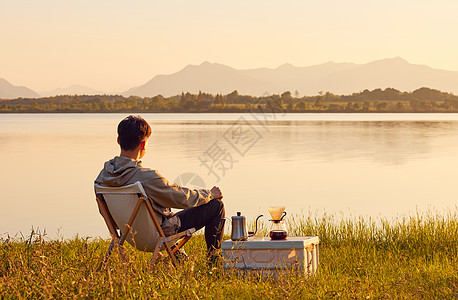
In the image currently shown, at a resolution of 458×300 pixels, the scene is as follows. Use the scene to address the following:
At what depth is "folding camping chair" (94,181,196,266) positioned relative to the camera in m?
3.99

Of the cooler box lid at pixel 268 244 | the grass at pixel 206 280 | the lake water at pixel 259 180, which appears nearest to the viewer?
the grass at pixel 206 280

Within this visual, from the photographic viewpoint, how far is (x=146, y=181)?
4.05 meters

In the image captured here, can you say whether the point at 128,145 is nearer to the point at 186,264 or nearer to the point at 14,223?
the point at 186,264

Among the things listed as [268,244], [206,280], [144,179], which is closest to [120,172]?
[144,179]

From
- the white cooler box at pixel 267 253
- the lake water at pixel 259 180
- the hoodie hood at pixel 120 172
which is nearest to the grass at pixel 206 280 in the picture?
the white cooler box at pixel 267 253

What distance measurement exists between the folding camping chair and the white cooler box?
33 cm

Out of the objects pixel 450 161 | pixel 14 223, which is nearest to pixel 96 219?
pixel 14 223

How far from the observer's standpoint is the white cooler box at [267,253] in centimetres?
422

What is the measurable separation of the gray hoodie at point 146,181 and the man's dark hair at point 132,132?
97 mm

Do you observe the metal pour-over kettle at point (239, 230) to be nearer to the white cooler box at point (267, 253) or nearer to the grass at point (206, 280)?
the white cooler box at point (267, 253)

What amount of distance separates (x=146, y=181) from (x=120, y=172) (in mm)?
176

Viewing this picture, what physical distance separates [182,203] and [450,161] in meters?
19.3

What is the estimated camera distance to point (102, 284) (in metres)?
3.42

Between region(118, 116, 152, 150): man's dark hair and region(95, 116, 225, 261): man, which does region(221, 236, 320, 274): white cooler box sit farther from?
region(118, 116, 152, 150): man's dark hair
